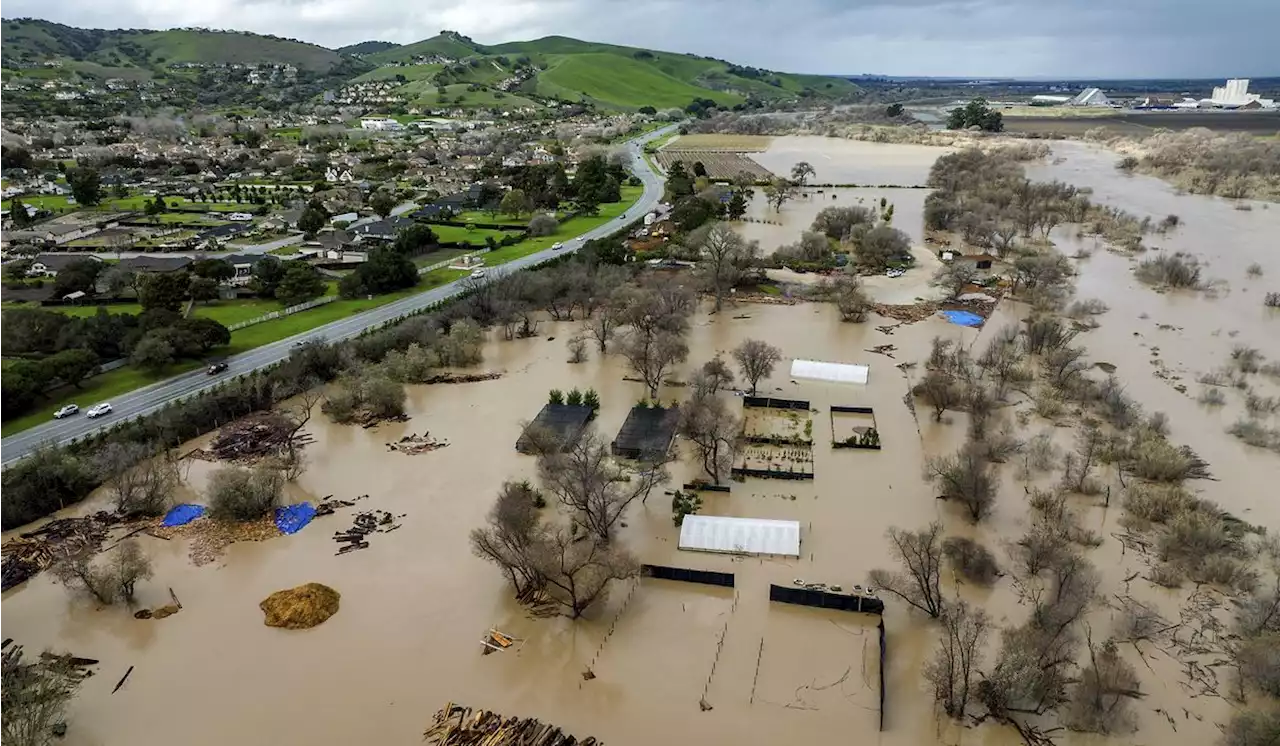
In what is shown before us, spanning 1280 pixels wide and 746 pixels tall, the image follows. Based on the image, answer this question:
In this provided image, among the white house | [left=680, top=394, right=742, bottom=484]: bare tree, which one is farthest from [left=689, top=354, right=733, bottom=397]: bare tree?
the white house

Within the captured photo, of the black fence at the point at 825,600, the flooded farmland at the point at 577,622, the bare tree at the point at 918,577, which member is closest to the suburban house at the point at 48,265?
the flooded farmland at the point at 577,622

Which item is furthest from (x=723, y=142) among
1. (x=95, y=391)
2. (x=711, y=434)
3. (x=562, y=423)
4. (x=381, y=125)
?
(x=711, y=434)

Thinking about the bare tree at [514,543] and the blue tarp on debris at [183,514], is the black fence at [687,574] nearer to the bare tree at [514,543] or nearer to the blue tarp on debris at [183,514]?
the bare tree at [514,543]

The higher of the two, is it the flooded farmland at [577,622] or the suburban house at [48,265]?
the suburban house at [48,265]

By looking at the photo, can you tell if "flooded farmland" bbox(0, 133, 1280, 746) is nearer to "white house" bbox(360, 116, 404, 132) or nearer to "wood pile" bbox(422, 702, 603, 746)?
"wood pile" bbox(422, 702, 603, 746)

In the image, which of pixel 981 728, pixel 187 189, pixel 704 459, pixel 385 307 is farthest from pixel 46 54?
pixel 981 728

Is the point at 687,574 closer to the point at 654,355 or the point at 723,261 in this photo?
the point at 654,355
